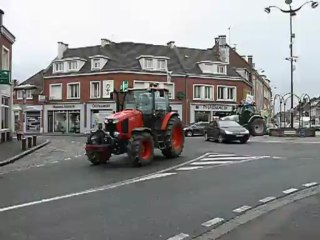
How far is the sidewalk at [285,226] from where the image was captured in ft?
23.3

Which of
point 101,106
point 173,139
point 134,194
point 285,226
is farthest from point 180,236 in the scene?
point 101,106

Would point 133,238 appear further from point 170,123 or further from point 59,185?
point 170,123

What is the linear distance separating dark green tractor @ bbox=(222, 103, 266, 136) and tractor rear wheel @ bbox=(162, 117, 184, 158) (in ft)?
64.9

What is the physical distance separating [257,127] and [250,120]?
0.82 m

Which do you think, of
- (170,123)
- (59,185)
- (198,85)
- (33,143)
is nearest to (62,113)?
(198,85)

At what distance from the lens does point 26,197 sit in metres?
10.6

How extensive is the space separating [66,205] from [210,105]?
172 ft

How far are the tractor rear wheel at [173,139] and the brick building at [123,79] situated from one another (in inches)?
1447

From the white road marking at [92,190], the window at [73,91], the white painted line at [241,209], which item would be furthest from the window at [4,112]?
the window at [73,91]

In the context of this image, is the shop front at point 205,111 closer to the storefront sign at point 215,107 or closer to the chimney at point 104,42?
the storefront sign at point 215,107

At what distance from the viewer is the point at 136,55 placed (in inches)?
2381

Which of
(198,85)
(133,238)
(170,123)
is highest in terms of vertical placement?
(198,85)

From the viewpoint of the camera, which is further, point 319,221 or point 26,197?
point 26,197

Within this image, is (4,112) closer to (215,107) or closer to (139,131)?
(139,131)
